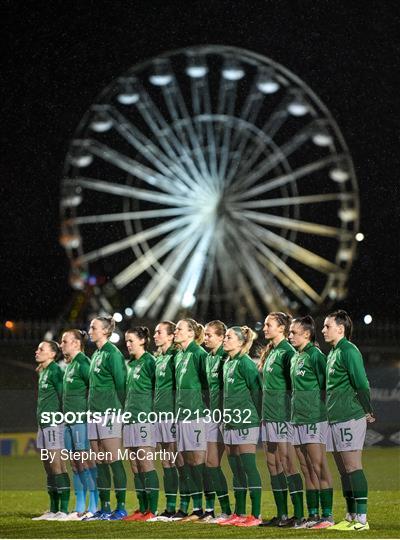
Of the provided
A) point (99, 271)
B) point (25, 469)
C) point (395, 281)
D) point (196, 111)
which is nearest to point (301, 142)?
point (196, 111)

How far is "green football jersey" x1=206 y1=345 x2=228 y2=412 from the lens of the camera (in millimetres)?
11719

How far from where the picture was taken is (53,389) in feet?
40.7

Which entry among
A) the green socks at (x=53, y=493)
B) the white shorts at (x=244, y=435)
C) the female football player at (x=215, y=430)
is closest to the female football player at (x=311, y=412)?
the white shorts at (x=244, y=435)

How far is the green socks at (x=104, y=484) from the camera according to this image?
12.0m

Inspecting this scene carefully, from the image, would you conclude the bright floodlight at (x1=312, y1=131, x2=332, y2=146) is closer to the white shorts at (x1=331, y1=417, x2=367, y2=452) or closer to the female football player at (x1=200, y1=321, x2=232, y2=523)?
the female football player at (x1=200, y1=321, x2=232, y2=523)

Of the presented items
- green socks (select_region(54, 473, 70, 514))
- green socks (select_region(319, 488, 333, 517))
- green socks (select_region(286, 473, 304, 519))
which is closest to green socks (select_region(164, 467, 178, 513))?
green socks (select_region(54, 473, 70, 514))

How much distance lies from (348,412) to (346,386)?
0.72 feet

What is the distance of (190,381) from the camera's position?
1187 cm

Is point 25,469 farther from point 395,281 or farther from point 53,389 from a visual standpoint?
point 395,281

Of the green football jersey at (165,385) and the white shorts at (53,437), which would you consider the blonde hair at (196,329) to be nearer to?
the green football jersey at (165,385)

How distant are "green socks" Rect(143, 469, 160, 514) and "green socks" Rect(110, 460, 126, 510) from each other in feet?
0.80

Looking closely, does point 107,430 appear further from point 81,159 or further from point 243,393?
point 81,159

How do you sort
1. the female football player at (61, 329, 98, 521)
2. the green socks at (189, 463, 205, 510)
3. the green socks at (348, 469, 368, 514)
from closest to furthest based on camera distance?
the green socks at (348, 469, 368, 514)
the green socks at (189, 463, 205, 510)
the female football player at (61, 329, 98, 521)

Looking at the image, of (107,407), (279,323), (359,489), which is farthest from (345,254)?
(359,489)
